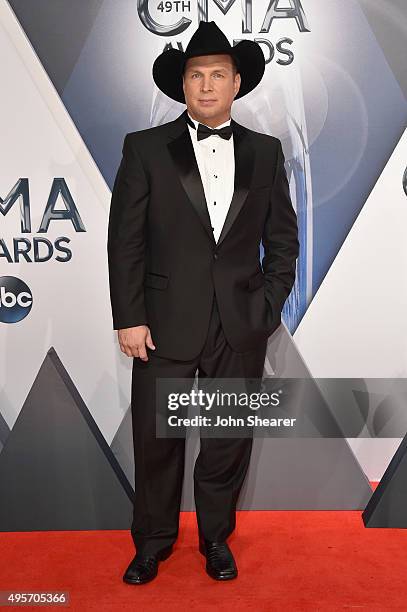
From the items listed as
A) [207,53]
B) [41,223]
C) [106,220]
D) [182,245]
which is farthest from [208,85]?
[41,223]

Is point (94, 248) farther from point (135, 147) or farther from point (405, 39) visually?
point (405, 39)

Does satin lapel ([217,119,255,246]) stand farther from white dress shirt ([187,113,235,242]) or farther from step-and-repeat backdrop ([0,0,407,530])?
step-and-repeat backdrop ([0,0,407,530])

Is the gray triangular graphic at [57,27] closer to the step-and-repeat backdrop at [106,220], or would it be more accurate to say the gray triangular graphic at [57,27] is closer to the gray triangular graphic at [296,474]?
the step-and-repeat backdrop at [106,220]

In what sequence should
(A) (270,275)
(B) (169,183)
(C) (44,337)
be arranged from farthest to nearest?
(C) (44,337)
(A) (270,275)
(B) (169,183)

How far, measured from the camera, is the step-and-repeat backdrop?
9.75 ft

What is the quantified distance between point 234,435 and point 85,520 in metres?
0.79

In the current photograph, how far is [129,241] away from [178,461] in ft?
2.69

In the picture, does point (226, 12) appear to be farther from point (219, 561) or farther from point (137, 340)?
point (219, 561)

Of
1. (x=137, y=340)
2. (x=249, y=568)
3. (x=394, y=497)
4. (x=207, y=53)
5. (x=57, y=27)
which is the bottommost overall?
(x=249, y=568)

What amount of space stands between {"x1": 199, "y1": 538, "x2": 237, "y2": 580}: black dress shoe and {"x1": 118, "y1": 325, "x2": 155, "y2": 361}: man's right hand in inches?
29.0

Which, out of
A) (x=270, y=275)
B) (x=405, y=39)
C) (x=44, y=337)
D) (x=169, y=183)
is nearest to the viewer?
(x=169, y=183)

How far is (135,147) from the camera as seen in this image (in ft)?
8.33

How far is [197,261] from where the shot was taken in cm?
256

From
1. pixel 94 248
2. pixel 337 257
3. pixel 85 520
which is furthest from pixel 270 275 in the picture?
pixel 85 520
